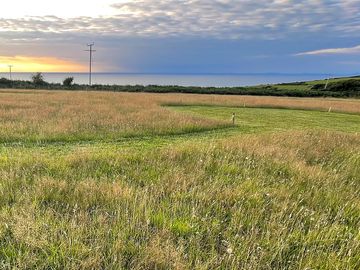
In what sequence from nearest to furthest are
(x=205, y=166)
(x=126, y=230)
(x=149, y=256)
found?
(x=149, y=256) < (x=126, y=230) < (x=205, y=166)

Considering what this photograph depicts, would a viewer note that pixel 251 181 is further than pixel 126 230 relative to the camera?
Yes

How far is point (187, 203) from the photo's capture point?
5633mm

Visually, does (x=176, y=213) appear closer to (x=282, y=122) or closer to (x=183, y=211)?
(x=183, y=211)

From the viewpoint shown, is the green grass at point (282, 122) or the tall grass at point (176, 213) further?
the green grass at point (282, 122)

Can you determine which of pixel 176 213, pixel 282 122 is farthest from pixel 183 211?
pixel 282 122

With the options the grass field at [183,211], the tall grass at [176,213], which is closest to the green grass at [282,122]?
the grass field at [183,211]

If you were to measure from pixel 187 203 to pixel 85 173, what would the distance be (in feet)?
8.32

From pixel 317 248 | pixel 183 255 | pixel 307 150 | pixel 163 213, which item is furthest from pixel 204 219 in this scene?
pixel 307 150

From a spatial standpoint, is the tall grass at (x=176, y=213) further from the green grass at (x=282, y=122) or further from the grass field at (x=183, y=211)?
the green grass at (x=282, y=122)

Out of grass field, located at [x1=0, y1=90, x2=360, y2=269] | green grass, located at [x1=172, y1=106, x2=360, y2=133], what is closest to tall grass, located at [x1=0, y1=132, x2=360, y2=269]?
grass field, located at [x1=0, y1=90, x2=360, y2=269]

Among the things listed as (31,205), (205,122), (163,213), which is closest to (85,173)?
(31,205)

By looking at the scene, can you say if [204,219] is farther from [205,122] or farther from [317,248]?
[205,122]

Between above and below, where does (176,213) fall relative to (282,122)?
below

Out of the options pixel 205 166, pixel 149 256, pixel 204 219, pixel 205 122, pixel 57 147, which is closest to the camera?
pixel 149 256
